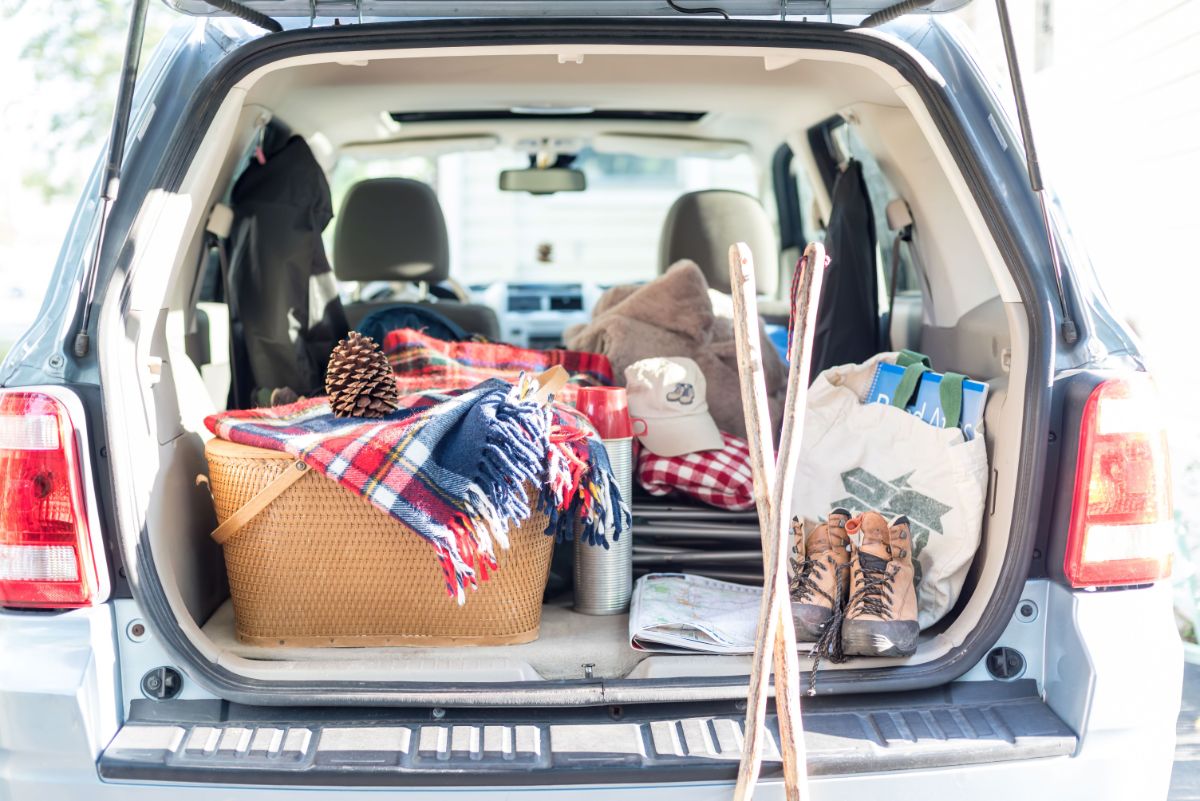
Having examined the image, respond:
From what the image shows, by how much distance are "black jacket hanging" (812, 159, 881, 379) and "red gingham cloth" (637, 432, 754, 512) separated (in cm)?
47

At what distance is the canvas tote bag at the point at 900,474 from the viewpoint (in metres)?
1.81

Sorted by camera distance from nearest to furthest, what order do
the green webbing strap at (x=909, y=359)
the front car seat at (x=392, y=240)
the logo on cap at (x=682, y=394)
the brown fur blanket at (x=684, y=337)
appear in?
the green webbing strap at (x=909, y=359) < the logo on cap at (x=682, y=394) < the brown fur blanket at (x=684, y=337) < the front car seat at (x=392, y=240)

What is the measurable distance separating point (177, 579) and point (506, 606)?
1.84 feet

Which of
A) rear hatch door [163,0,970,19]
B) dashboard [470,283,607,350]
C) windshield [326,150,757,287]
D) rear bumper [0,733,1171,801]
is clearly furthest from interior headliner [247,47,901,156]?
windshield [326,150,757,287]

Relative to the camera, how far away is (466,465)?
66.2 inches

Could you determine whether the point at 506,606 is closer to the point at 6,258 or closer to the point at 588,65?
the point at 588,65

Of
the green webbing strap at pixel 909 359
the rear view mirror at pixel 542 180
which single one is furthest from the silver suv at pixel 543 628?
the rear view mirror at pixel 542 180

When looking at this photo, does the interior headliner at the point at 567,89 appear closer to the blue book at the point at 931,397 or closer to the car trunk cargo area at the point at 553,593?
the car trunk cargo area at the point at 553,593

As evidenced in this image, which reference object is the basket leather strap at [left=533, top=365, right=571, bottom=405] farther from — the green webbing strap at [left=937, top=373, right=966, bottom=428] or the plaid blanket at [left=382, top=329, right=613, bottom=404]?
the green webbing strap at [left=937, top=373, right=966, bottom=428]

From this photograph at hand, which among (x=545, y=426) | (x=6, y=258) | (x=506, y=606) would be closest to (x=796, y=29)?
(x=545, y=426)

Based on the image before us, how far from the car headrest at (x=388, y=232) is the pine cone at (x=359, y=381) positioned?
157cm

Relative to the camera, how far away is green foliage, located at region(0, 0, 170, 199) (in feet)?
37.4

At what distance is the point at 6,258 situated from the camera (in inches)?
490

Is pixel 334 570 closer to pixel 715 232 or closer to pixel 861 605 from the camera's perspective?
pixel 861 605
